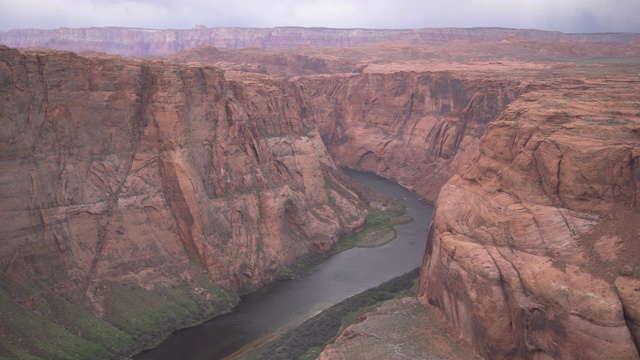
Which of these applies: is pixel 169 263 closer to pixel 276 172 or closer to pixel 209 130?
pixel 209 130

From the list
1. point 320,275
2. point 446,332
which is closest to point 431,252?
point 446,332

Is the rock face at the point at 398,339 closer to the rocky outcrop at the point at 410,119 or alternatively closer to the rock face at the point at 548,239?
the rock face at the point at 548,239

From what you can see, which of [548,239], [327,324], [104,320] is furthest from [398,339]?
[104,320]

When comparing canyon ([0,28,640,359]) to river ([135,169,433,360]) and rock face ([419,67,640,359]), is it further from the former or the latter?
river ([135,169,433,360])

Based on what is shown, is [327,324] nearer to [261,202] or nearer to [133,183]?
[261,202]

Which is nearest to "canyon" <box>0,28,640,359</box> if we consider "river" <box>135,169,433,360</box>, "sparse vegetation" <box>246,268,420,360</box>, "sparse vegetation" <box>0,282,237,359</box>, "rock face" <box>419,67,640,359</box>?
"rock face" <box>419,67,640,359</box>

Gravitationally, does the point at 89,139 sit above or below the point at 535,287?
above
